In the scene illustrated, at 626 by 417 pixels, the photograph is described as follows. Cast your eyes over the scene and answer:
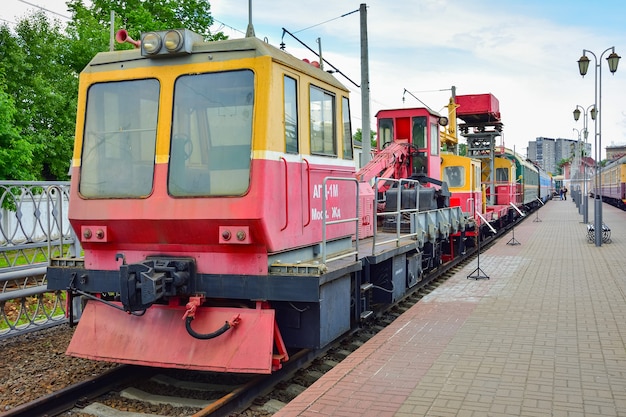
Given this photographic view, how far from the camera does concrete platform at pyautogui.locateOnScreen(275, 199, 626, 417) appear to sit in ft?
16.5

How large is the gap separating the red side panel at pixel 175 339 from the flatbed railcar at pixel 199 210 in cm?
1

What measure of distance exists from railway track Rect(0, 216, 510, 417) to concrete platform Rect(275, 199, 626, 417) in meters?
0.50

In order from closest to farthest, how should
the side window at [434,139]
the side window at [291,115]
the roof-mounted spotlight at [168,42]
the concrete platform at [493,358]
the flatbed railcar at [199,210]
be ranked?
the concrete platform at [493,358] < the flatbed railcar at [199,210] < the roof-mounted spotlight at [168,42] < the side window at [291,115] < the side window at [434,139]

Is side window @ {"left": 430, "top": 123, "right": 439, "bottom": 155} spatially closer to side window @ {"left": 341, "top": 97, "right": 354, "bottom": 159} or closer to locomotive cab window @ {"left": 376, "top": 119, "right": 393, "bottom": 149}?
locomotive cab window @ {"left": 376, "top": 119, "right": 393, "bottom": 149}

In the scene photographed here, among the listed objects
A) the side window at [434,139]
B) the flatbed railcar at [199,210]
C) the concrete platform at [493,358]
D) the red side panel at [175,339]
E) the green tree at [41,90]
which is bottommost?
the concrete platform at [493,358]

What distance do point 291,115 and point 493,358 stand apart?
3.44 m

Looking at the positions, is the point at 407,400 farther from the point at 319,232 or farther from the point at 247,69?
the point at 247,69

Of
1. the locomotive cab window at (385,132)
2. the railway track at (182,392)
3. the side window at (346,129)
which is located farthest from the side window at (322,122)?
the locomotive cab window at (385,132)

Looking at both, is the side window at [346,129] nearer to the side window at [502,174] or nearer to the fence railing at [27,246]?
the fence railing at [27,246]

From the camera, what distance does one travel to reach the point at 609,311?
8.86 meters

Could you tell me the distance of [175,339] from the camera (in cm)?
586

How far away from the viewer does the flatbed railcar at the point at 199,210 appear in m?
5.65

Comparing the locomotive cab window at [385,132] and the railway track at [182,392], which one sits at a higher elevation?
the locomotive cab window at [385,132]

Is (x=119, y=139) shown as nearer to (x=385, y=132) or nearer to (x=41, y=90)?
(x=385, y=132)
